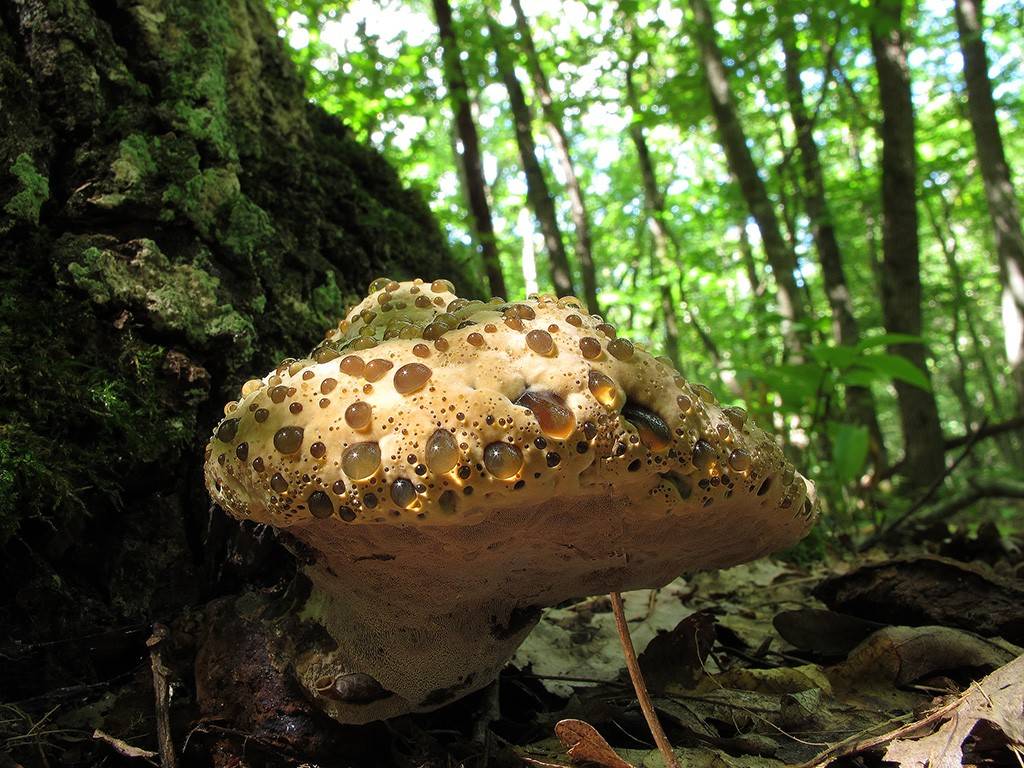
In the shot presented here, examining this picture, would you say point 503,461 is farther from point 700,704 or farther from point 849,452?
point 849,452

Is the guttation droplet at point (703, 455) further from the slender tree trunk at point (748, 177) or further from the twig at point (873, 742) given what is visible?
the slender tree trunk at point (748, 177)

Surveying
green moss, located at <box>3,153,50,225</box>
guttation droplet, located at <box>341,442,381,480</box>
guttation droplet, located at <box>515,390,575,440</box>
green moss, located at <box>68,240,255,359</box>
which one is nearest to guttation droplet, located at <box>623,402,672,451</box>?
guttation droplet, located at <box>515,390,575,440</box>

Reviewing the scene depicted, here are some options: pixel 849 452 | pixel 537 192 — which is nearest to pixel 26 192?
pixel 849 452

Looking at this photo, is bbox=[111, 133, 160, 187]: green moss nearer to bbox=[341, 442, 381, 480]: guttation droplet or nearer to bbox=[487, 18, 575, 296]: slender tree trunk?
bbox=[341, 442, 381, 480]: guttation droplet

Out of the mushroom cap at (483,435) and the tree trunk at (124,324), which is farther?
the tree trunk at (124,324)

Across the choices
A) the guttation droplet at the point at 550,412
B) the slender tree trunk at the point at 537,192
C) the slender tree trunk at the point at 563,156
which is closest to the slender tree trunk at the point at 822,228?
the slender tree trunk at the point at 563,156

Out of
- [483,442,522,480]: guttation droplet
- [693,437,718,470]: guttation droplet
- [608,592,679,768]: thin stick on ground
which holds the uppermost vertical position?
[483,442,522,480]: guttation droplet

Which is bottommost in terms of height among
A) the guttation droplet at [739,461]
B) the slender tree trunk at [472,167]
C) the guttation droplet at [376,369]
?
the guttation droplet at [739,461]
